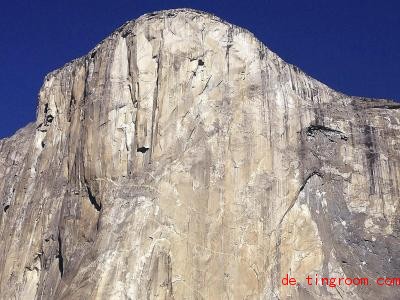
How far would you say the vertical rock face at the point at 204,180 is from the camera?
35781mm

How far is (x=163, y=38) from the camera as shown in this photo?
40.1 m

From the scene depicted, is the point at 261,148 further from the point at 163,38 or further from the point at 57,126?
the point at 57,126

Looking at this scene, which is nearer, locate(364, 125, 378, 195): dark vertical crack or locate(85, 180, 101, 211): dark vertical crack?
locate(85, 180, 101, 211): dark vertical crack

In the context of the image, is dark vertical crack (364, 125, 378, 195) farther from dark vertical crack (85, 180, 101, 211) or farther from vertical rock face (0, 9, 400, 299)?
dark vertical crack (85, 180, 101, 211)

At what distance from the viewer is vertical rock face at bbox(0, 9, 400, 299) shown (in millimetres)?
35781

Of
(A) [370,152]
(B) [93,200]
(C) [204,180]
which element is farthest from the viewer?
(A) [370,152]

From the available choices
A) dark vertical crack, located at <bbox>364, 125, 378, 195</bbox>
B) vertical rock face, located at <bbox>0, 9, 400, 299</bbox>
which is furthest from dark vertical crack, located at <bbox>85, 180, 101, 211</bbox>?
dark vertical crack, located at <bbox>364, 125, 378, 195</bbox>

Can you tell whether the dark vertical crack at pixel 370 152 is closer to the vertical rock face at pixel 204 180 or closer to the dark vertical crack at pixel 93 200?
the vertical rock face at pixel 204 180

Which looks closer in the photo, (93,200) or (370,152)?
(93,200)

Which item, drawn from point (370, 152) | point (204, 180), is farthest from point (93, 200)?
point (370, 152)

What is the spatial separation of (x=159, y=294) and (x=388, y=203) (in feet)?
46.8

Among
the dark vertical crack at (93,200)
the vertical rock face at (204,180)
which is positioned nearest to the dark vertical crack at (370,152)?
the vertical rock face at (204,180)

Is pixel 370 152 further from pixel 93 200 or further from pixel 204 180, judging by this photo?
pixel 93 200

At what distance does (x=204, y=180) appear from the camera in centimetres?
3741
